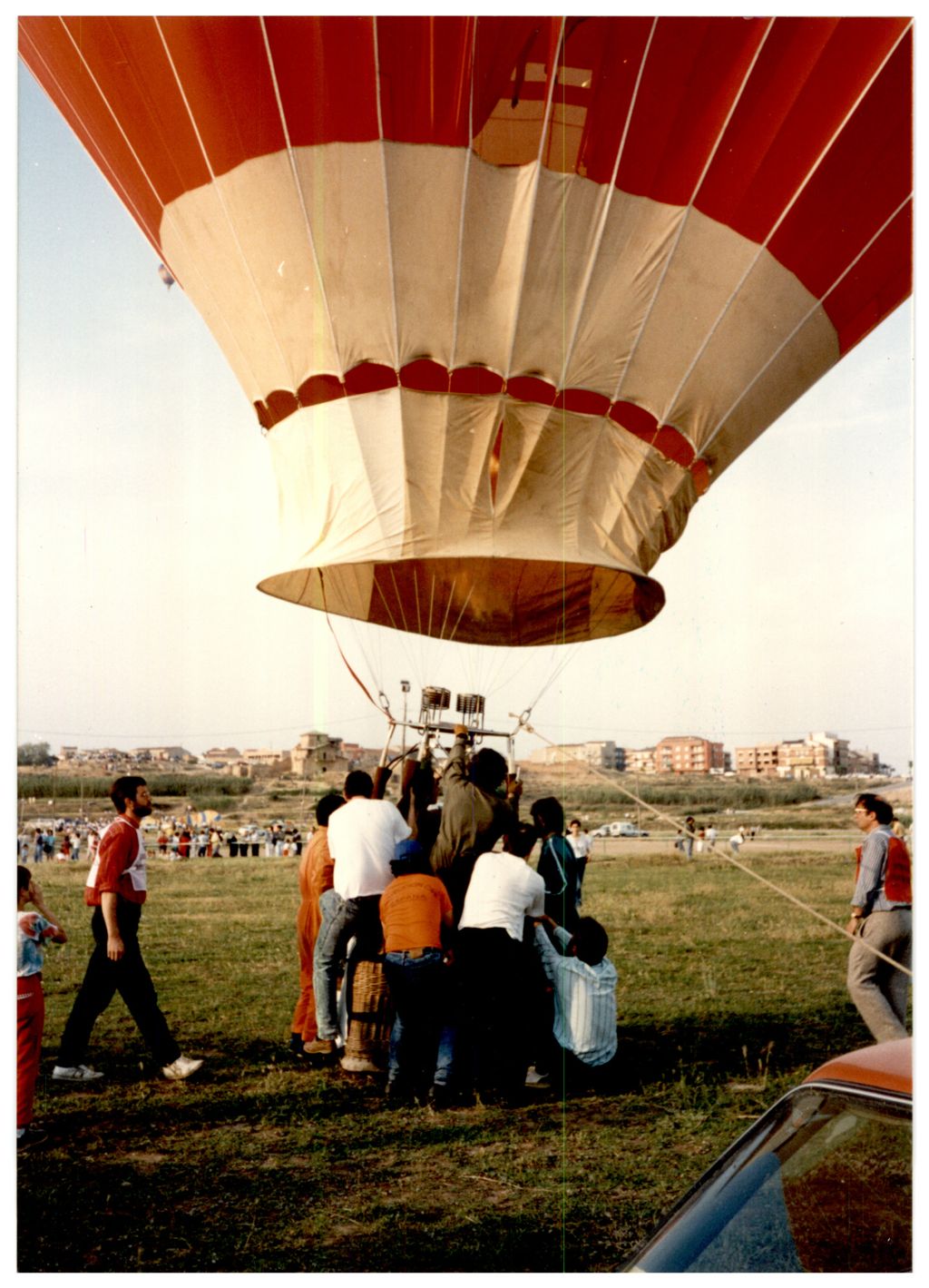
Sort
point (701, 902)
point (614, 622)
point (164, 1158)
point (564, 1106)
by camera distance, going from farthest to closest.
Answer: point (701, 902) < point (614, 622) < point (564, 1106) < point (164, 1158)

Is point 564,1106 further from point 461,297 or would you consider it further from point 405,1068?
point 461,297

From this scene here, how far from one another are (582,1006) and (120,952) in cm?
168

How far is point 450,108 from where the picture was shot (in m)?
3.99

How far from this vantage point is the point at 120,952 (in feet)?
13.3

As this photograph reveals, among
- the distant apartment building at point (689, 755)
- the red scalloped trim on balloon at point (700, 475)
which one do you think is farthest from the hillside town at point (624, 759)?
the red scalloped trim on balloon at point (700, 475)

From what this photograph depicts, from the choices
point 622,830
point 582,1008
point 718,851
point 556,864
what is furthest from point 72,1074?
point 622,830

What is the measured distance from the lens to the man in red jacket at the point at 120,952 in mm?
4059

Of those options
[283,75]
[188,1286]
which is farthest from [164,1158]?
[283,75]

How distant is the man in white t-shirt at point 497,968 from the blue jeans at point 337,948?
465 mm

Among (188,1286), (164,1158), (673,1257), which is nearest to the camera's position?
(673,1257)

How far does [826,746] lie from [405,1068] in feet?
24.9

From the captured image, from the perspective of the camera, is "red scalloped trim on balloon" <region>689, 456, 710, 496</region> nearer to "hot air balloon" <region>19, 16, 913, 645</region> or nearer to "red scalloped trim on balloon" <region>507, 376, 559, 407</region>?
"hot air balloon" <region>19, 16, 913, 645</region>

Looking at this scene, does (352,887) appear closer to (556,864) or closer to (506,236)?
(556,864)

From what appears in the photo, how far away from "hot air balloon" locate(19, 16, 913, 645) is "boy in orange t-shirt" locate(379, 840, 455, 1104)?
1.39 m
